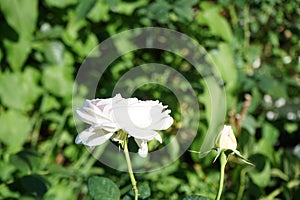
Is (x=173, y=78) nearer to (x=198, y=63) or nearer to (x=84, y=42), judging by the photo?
(x=198, y=63)

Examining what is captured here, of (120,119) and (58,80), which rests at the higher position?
(120,119)

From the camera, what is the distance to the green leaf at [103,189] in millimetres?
886

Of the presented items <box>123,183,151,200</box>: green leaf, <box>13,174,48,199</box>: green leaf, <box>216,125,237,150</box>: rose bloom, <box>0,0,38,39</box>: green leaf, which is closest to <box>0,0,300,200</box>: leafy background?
<box>0,0,38,39</box>: green leaf

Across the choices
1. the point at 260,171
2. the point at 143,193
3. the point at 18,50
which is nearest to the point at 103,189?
the point at 143,193

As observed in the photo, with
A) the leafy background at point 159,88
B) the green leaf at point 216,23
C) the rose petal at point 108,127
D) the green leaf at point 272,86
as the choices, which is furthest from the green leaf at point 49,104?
the rose petal at point 108,127

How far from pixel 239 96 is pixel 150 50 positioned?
11.8 inches

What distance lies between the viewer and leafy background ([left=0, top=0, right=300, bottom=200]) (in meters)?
1.59

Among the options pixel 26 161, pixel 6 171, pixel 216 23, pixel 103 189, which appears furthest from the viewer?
pixel 216 23

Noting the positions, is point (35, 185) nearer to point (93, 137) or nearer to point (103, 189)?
point (103, 189)

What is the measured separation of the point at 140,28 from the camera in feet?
5.60

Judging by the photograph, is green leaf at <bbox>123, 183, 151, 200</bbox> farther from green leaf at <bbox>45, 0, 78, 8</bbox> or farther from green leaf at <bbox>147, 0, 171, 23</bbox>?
green leaf at <bbox>45, 0, 78, 8</bbox>

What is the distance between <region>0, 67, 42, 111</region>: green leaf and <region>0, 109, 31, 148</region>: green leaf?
0.09 feet

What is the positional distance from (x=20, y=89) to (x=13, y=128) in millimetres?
117

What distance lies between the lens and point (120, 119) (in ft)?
2.57
